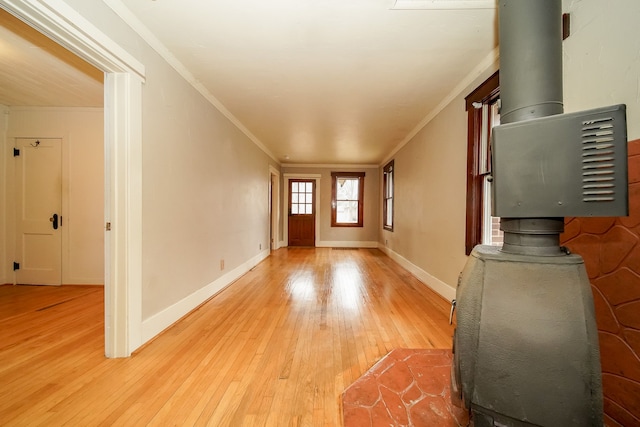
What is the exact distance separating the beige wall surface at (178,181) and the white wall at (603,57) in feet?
8.93

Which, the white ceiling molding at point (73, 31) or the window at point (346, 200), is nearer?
the white ceiling molding at point (73, 31)

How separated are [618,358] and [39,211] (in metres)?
5.59

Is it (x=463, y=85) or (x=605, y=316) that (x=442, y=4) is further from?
(x=605, y=316)

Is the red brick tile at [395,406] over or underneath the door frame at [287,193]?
underneath

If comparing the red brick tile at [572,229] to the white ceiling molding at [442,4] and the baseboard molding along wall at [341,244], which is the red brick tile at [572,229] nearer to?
the white ceiling molding at [442,4]

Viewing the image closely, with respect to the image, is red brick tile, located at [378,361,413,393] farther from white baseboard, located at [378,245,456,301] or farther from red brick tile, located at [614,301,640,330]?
white baseboard, located at [378,245,456,301]

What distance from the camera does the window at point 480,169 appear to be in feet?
7.32

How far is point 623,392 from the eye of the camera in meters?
1.11

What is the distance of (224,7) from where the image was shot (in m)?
1.64

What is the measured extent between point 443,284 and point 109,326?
311 centimetres

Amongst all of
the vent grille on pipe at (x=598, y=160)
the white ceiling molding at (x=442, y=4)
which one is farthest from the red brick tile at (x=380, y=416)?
the white ceiling molding at (x=442, y=4)

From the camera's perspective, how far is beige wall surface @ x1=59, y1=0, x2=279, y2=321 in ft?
6.14

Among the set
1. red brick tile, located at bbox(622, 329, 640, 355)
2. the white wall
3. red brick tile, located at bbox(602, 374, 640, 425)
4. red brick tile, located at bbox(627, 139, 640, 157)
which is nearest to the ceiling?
the white wall

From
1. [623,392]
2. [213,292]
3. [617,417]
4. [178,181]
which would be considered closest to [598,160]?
[623,392]
